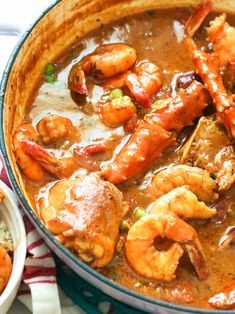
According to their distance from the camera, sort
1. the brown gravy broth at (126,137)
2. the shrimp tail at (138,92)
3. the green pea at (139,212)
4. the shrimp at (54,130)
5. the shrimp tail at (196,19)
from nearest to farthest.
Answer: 1. the brown gravy broth at (126,137)
2. the green pea at (139,212)
3. the shrimp at (54,130)
4. the shrimp tail at (138,92)
5. the shrimp tail at (196,19)

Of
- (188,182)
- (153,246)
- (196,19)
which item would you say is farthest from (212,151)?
(196,19)

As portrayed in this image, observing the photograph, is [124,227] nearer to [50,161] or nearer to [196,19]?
[50,161]

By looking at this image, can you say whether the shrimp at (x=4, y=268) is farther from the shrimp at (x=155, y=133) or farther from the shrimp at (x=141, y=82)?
the shrimp at (x=141, y=82)

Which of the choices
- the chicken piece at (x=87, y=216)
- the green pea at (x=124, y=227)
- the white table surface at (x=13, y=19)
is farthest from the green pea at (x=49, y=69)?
the green pea at (x=124, y=227)

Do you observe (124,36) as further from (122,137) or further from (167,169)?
(167,169)

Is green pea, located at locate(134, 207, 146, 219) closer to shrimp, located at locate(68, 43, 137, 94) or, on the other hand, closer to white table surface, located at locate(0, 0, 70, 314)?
shrimp, located at locate(68, 43, 137, 94)
